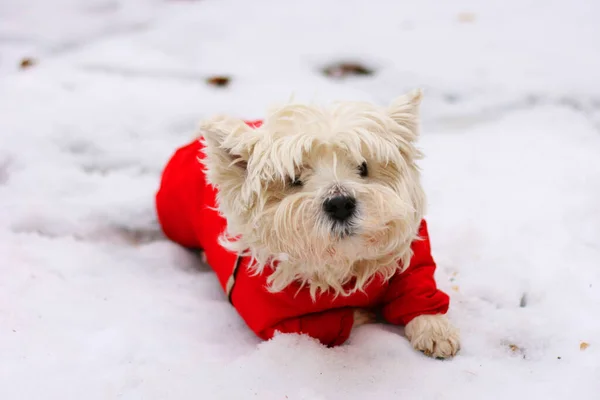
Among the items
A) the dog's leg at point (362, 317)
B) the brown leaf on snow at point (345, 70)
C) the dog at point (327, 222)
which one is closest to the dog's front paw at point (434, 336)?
the dog at point (327, 222)

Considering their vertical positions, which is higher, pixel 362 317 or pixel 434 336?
pixel 434 336

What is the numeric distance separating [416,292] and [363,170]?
0.61 metres

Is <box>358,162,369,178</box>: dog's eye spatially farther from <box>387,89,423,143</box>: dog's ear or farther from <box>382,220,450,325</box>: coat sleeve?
<box>382,220,450,325</box>: coat sleeve

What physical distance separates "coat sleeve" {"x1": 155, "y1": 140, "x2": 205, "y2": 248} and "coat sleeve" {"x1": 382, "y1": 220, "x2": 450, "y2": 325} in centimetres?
105

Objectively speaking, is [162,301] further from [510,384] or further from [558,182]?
[558,182]

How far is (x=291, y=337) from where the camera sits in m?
2.23

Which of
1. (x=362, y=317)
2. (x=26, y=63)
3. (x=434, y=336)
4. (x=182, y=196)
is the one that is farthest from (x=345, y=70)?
(x=434, y=336)

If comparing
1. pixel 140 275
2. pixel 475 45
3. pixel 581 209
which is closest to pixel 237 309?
pixel 140 275

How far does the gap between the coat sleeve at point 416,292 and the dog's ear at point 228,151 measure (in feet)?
2.57

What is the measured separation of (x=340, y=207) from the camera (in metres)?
1.85

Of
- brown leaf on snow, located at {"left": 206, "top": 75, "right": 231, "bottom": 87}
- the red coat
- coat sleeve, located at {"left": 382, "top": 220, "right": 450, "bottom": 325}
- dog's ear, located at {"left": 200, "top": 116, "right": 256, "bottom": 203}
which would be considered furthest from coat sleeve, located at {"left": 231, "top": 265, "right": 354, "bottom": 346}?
brown leaf on snow, located at {"left": 206, "top": 75, "right": 231, "bottom": 87}

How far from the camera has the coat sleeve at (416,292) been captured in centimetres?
230

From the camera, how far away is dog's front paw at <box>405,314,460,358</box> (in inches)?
86.0

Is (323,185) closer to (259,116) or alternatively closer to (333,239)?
(333,239)
